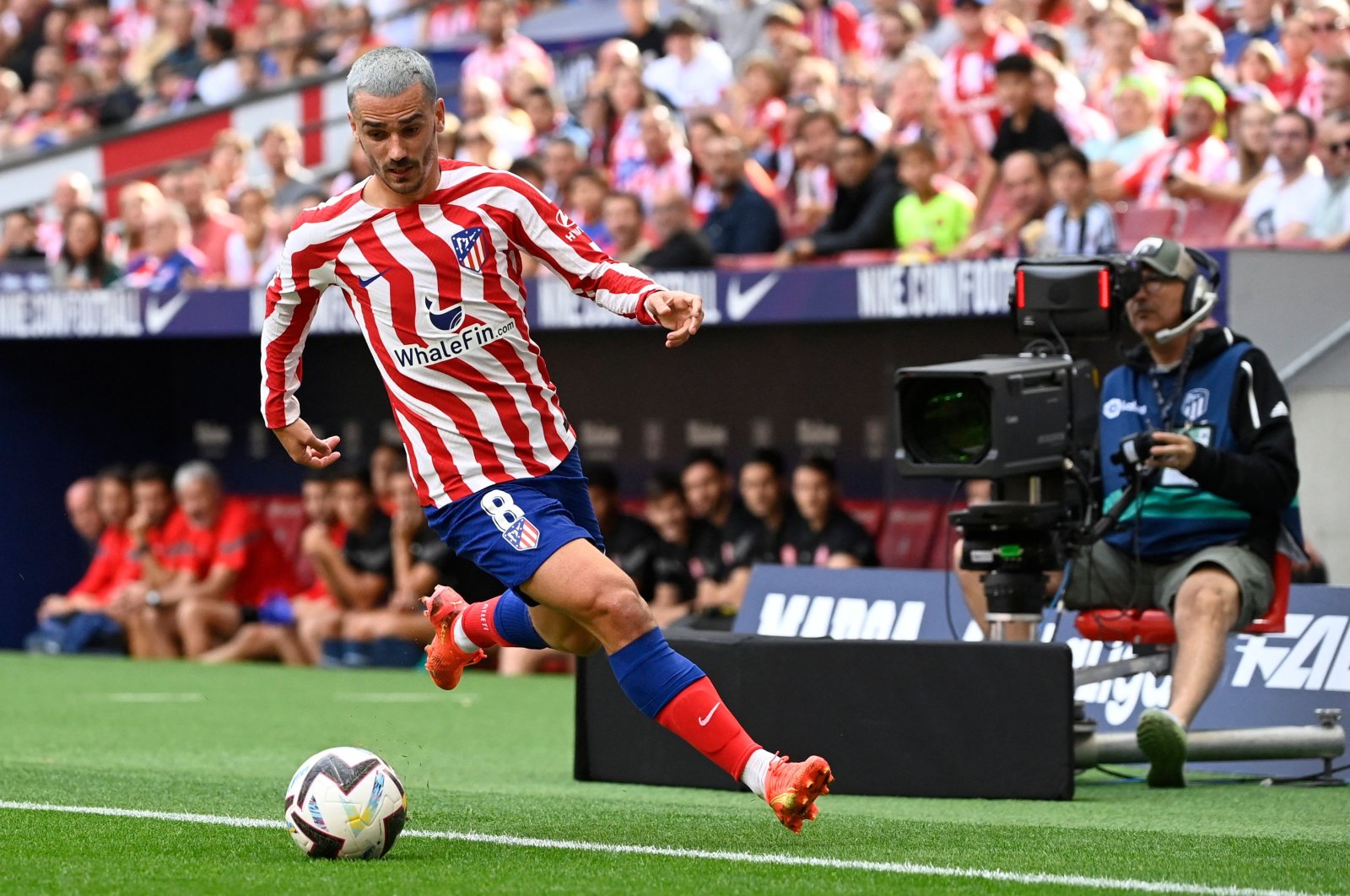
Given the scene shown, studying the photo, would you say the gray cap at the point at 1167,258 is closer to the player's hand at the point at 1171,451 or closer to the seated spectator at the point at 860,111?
the player's hand at the point at 1171,451

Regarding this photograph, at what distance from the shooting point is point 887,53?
15.2 meters

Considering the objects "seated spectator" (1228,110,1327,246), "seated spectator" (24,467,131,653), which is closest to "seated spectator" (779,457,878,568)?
"seated spectator" (1228,110,1327,246)

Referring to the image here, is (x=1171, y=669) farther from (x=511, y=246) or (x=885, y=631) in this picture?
(x=511, y=246)

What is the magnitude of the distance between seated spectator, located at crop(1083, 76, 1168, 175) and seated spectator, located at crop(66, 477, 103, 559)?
24.6ft

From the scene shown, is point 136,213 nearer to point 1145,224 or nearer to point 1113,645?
point 1145,224

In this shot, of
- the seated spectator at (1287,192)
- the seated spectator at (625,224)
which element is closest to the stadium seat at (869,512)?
the seated spectator at (625,224)

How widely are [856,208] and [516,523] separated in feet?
24.2

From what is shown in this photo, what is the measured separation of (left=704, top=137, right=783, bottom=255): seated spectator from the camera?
13.1 metres

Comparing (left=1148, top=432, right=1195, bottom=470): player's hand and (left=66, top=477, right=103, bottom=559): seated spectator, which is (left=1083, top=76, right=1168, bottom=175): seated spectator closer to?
(left=1148, top=432, right=1195, bottom=470): player's hand

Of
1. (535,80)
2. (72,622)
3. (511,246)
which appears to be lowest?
(72,622)

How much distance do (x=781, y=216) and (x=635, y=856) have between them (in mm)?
8842

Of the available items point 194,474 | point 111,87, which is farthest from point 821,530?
point 111,87

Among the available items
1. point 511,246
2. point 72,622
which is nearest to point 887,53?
point 72,622

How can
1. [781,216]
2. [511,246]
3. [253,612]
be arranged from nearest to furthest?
1. [511,246]
2. [781,216]
3. [253,612]
